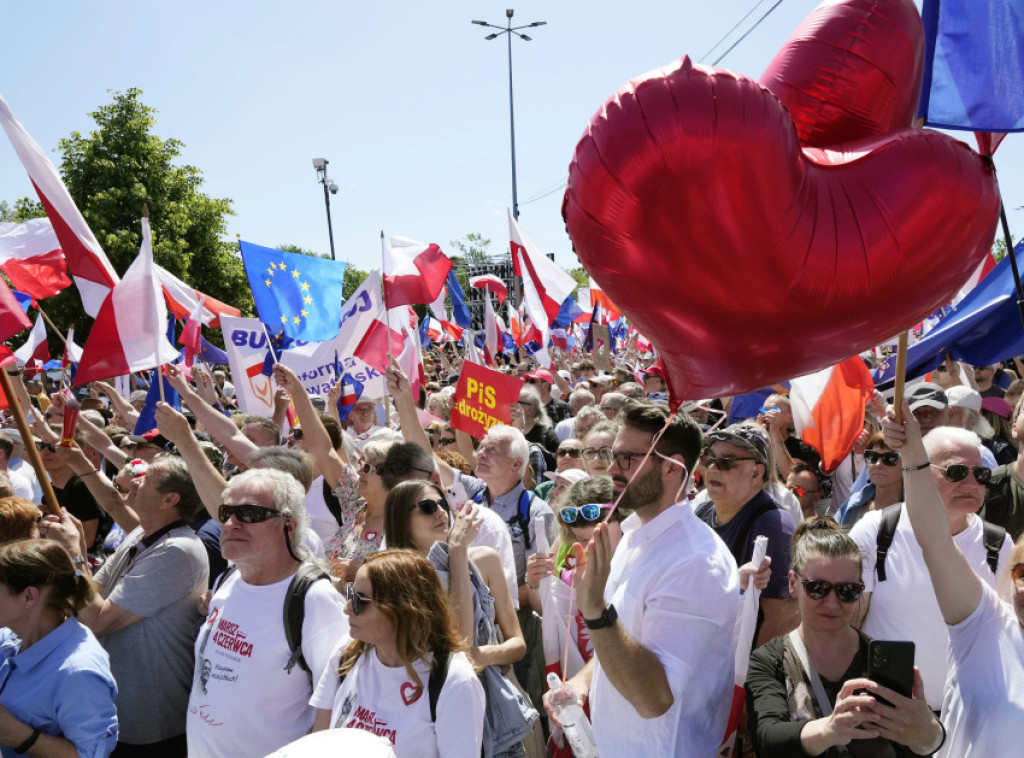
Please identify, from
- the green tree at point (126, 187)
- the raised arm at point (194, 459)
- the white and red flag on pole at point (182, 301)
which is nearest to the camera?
the raised arm at point (194, 459)

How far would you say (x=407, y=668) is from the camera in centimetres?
270

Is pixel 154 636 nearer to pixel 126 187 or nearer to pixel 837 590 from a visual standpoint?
pixel 837 590

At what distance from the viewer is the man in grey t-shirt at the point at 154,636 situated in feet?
11.3

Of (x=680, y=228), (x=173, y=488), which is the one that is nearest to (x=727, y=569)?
(x=680, y=228)

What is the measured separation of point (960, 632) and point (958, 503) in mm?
809

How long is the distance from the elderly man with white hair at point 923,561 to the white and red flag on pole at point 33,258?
6.68 m

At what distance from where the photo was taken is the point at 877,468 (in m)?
4.10

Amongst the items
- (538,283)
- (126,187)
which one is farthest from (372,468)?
(126,187)

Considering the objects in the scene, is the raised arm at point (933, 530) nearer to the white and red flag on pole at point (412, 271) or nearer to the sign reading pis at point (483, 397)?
the sign reading pis at point (483, 397)

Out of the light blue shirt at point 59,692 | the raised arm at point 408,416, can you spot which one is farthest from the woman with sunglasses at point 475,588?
the light blue shirt at point 59,692

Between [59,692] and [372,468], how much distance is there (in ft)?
5.49

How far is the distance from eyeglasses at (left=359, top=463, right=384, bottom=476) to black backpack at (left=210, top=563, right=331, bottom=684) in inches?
38.6

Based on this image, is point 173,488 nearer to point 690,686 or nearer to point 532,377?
point 690,686

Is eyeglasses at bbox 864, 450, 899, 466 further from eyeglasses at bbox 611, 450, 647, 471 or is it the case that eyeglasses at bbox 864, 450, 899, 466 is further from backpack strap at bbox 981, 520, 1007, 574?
eyeglasses at bbox 611, 450, 647, 471
